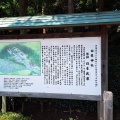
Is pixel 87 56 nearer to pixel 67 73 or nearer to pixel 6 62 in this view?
pixel 67 73

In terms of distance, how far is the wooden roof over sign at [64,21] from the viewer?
17.6ft

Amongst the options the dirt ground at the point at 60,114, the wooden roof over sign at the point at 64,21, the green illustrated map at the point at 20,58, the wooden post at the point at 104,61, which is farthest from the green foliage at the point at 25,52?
the dirt ground at the point at 60,114

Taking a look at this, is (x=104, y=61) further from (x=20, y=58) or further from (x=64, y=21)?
(x=20, y=58)

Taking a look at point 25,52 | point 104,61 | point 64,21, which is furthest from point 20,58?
point 104,61

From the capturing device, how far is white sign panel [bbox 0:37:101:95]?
5902 millimetres

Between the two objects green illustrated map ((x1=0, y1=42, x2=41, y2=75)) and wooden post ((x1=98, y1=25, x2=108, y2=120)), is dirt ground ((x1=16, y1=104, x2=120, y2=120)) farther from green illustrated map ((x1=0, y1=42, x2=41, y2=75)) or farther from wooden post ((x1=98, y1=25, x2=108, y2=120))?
green illustrated map ((x1=0, y1=42, x2=41, y2=75))

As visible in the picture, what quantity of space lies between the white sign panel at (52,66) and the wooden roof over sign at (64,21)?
1.88 feet

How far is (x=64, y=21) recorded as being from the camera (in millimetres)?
5688

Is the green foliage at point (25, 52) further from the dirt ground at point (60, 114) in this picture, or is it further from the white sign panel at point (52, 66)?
the dirt ground at point (60, 114)

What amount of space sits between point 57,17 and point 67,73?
5.00 feet

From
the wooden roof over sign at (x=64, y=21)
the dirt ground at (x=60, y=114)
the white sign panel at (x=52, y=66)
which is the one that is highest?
the wooden roof over sign at (x=64, y=21)

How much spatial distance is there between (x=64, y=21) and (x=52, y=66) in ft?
4.20

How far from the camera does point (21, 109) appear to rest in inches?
311

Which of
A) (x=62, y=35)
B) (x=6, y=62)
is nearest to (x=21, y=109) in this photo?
(x=6, y=62)
